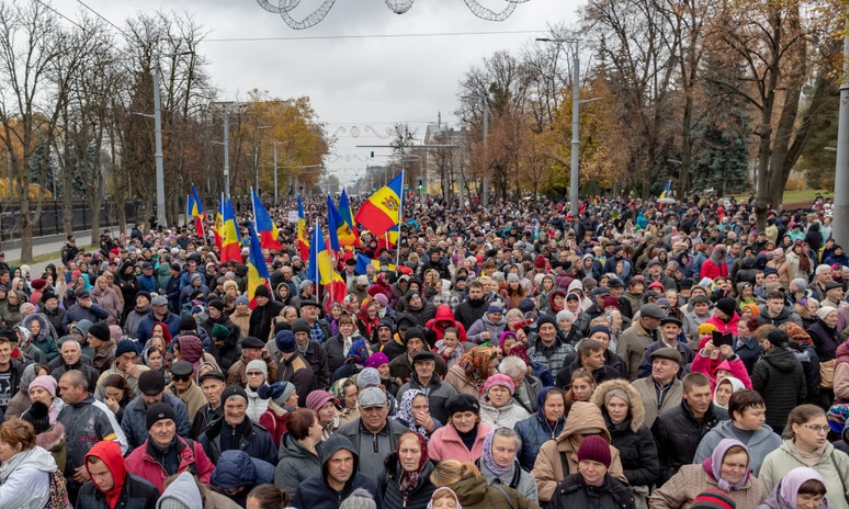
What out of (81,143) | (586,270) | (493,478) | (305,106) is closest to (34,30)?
(81,143)

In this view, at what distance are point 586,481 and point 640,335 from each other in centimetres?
407

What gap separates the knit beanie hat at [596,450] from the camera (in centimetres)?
459

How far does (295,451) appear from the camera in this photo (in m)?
Answer: 5.48

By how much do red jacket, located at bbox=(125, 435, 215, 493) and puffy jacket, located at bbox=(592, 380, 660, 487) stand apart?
106 inches

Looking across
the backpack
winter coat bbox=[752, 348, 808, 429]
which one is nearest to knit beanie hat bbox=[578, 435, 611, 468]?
the backpack

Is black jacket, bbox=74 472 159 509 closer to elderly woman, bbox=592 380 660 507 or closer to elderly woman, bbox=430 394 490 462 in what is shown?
elderly woman, bbox=430 394 490 462

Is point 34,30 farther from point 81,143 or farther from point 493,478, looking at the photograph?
point 493,478

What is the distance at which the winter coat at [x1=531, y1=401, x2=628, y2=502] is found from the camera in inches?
201

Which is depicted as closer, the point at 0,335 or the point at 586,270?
the point at 0,335

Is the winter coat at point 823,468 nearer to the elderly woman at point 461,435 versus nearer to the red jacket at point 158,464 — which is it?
the elderly woman at point 461,435

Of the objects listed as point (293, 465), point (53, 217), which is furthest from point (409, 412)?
point (53, 217)

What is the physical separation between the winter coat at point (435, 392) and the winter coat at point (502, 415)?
647mm

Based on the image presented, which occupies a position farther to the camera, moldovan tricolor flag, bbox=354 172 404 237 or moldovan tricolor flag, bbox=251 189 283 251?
moldovan tricolor flag, bbox=354 172 404 237

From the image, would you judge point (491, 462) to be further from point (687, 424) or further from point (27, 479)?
point (27, 479)
